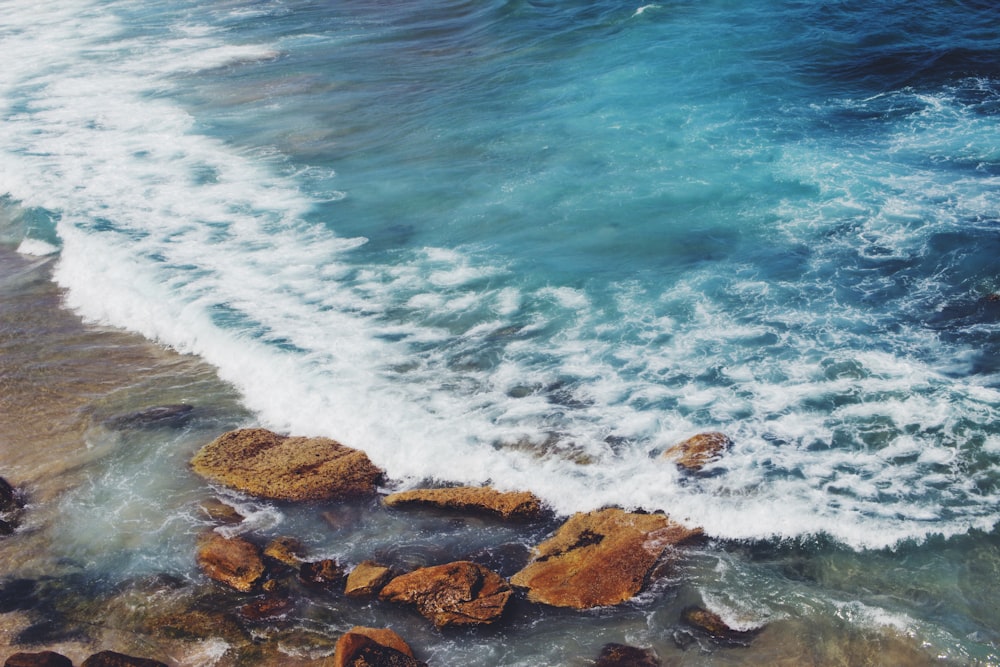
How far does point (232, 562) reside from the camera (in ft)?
32.8

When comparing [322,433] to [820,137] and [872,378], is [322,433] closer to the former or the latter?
[872,378]

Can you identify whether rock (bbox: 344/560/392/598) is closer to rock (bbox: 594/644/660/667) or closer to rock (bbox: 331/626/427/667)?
rock (bbox: 331/626/427/667)

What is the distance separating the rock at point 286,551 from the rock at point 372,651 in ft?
5.25

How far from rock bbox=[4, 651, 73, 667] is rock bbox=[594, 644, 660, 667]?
18.4ft

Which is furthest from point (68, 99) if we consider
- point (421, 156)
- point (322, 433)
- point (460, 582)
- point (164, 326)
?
point (460, 582)

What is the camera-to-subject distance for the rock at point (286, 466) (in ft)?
37.4

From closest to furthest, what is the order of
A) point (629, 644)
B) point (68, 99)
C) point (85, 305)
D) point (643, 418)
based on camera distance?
point (629, 644), point (643, 418), point (85, 305), point (68, 99)

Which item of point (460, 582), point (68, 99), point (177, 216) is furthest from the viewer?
point (68, 99)

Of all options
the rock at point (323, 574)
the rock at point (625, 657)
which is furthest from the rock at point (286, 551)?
the rock at point (625, 657)

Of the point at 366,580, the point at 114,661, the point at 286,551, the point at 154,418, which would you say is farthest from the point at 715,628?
the point at 154,418

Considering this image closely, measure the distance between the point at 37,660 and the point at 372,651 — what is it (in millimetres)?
3441

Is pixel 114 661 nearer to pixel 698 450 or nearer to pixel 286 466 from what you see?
pixel 286 466

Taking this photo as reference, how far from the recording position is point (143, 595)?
9.75 metres

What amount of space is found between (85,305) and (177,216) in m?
4.56
